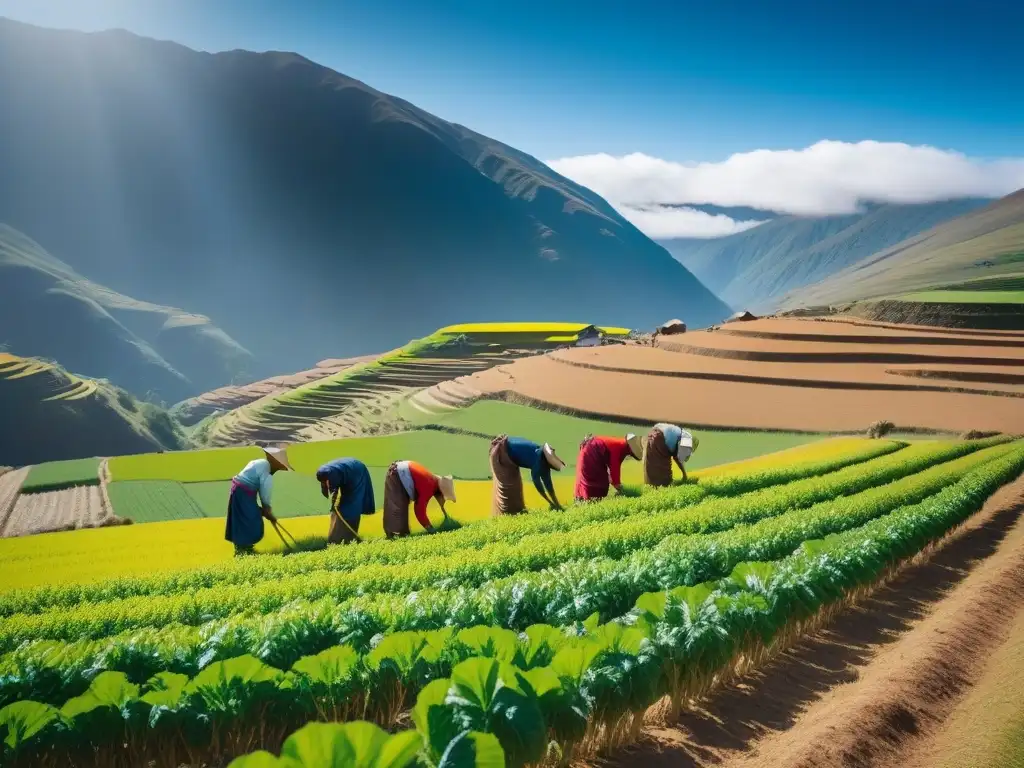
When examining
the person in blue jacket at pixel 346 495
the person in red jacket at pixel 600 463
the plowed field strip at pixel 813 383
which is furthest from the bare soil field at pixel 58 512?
the plowed field strip at pixel 813 383

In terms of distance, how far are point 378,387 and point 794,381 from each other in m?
53.4

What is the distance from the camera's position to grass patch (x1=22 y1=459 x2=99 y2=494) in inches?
1491

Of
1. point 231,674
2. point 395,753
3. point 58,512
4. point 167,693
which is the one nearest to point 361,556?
point 231,674

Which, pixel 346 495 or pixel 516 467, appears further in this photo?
pixel 516 467

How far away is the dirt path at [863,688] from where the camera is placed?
21.2 feet

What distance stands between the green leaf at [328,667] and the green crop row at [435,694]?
0.01 meters

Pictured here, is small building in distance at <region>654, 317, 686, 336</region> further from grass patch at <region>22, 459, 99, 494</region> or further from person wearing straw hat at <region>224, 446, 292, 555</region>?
person wearing straw hat at <region>224, 446, 292, 555</region>

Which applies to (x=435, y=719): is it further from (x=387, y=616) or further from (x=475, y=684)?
(x=387, y=616)

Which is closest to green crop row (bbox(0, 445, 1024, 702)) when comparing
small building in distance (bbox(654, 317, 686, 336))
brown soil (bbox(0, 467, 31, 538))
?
brown soil (bbox(0, 467, 31, 538))

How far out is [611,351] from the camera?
73375mm

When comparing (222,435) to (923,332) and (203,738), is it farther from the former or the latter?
(203,738)

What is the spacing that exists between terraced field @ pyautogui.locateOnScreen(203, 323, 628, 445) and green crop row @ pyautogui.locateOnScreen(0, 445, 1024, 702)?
5678cm

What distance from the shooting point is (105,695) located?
18.4 feet

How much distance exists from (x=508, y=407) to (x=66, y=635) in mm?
47807
